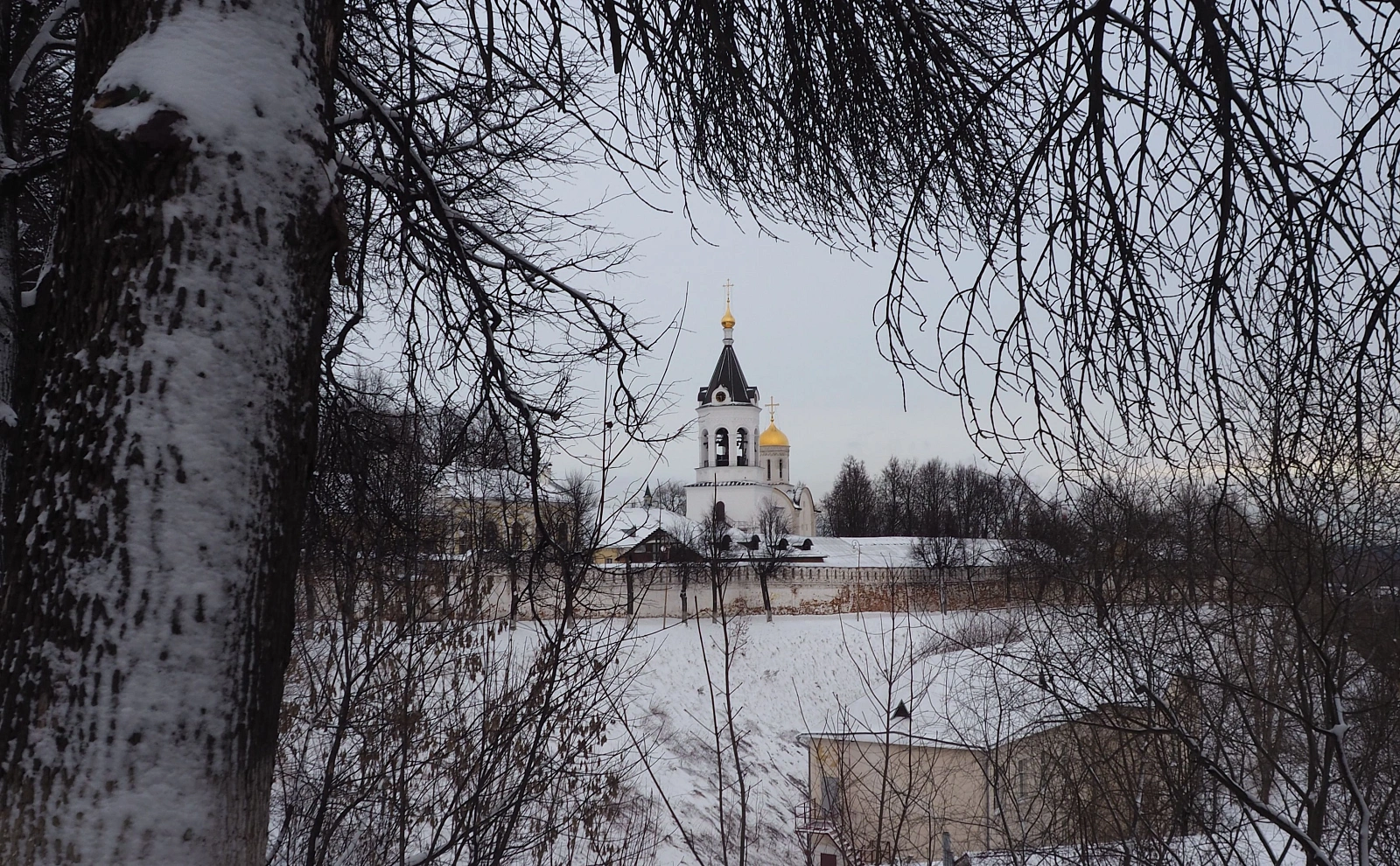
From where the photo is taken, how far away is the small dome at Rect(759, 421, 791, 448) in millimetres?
61656

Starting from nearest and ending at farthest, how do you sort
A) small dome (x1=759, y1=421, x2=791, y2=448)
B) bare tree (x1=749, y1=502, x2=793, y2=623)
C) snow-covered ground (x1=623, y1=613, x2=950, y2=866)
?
snow-covered ground (x1=623, y1=613, x2=950, y2=866) → bare tree (x1=749, y1=502, x2=793, y2=623) → small dome (x1=759, y1=421, x2=791, y2=448)

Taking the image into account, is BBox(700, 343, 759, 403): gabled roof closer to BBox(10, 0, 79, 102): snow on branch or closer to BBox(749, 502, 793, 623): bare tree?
BBox(749, 502, 793, 623): bare tree

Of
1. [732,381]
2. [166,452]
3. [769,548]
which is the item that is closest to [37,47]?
[166,452]

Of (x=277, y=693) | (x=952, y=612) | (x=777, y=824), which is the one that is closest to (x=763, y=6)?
(x=277, y=693)

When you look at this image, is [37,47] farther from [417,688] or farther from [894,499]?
[894,499]

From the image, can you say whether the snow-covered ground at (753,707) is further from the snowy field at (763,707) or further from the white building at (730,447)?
the white building at (730,447)

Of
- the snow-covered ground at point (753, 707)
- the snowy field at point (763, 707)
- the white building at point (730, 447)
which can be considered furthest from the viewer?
the white building at point (730, 447)

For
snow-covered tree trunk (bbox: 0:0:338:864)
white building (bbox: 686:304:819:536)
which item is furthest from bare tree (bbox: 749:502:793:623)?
snow-covered tree trunk (bbox: 0:0:338:864)

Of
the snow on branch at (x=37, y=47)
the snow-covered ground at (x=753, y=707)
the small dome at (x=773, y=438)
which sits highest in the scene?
the small dome at (x=773, y=438)

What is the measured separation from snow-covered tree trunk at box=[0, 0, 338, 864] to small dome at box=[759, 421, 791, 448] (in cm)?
6002

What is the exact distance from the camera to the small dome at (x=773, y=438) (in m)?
61.7

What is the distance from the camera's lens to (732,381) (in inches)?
1861

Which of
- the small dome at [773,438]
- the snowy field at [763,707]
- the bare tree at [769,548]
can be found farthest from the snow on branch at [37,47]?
the small dome at [773,438]

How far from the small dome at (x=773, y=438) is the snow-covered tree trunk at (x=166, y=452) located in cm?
6002
